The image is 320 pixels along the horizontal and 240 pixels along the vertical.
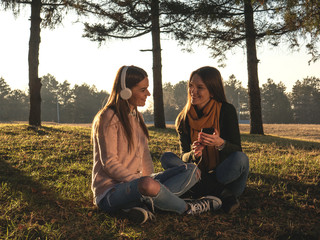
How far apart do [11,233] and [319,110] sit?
64.1 m

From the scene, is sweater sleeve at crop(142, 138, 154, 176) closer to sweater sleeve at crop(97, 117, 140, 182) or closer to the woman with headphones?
the woman with headphones

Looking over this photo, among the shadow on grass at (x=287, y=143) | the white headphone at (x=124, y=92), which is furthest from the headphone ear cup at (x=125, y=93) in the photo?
the shadow on grass at (x=287, y=143)

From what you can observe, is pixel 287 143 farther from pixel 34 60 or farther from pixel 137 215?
pixel 34 60

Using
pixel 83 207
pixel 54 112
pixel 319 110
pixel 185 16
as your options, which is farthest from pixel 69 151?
pixel 319 110

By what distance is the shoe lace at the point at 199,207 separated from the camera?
300 cm

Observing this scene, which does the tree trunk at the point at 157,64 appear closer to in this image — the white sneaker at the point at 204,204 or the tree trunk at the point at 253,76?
the tree trunk at the point at 253,76

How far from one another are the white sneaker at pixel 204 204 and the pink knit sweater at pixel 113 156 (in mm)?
636

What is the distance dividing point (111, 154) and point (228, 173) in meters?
1.27

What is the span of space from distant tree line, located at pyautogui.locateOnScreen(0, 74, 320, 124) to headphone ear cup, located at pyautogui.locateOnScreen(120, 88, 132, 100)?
55540 millimetres

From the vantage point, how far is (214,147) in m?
3.36

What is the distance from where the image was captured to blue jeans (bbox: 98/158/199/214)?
2.66 metres

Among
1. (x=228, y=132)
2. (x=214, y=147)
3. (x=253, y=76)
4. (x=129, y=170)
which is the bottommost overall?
(x=129, y=170)

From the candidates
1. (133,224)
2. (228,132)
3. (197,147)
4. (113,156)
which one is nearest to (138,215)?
(133,224)

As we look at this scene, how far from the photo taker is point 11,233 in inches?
97.3
